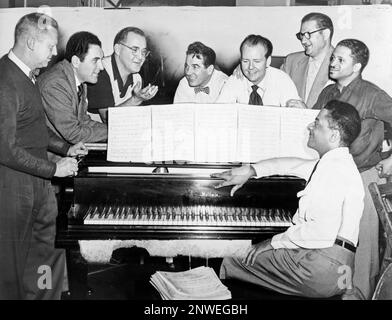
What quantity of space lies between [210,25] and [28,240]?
4.70ft

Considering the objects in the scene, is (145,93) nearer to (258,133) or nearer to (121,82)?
(121,82)

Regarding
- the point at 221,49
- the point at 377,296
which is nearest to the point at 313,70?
the point at 221,49

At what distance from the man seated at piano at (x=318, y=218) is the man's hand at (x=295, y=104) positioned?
98 mm

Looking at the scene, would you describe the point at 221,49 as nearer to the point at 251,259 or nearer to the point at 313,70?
the point at 313,70

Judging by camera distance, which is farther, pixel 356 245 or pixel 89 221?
pixel 356 245

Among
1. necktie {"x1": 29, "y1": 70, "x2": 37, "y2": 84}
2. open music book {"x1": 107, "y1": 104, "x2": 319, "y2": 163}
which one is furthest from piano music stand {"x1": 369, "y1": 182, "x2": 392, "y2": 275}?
necktie {"x1": 29, "y1": 70, "x2": 37, "y2": 84}

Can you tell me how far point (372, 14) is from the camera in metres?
2.57

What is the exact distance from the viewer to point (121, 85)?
2.61 m

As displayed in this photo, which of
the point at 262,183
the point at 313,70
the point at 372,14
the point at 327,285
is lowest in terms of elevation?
the point at 327,285

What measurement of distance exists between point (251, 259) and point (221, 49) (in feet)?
3.52

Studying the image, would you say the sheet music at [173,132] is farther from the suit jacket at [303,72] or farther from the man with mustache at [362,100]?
the man with mustache at [362,100]

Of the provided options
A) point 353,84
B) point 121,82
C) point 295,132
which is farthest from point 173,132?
point 353,84

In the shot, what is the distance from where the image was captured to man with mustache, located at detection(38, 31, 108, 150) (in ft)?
8.40
